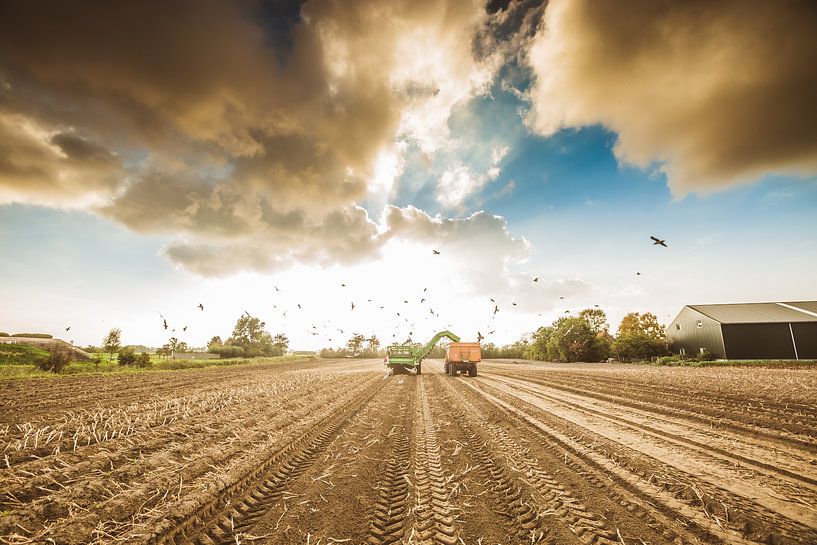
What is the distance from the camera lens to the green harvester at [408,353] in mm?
24672

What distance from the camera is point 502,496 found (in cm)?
411

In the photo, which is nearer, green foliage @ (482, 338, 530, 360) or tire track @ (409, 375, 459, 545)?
tire track @ (409, 375, 459, 545)

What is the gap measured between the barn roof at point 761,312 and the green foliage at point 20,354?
66443mm

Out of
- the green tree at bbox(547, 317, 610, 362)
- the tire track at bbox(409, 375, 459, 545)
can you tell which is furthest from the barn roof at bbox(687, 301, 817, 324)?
the tire track at bbox(409, 375, 459, 545)

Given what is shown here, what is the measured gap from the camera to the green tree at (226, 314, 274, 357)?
255 feet

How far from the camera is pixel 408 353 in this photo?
82.7 feet

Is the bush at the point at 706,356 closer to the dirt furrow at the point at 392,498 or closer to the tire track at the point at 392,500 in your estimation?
the dirt furrow at the point at 392,498

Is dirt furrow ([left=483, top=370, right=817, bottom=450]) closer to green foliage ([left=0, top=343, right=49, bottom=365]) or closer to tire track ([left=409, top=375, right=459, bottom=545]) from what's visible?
tire track ([left=409, top=375, right=459, bottom=545])

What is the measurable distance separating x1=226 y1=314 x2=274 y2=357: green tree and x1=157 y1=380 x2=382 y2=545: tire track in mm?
78724

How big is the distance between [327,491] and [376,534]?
127 centimetres

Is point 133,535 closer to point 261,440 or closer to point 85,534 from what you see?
point 85,534

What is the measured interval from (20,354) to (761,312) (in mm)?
75875

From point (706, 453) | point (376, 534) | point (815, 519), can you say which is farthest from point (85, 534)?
point (706, 453)

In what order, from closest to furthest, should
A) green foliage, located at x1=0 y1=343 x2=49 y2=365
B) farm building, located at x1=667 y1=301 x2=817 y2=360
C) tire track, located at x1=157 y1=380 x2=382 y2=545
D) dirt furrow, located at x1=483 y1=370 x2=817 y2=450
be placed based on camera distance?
tire track, located at x1=157 y1=380 x2=382 y2=545
dirt furrow, located at x1=483 y1=370 x2=817 y2=450
green foliage, located at x1=0 y1=343 x2=49 y2=365
farm building, located at x1=667 y1=301 x2=817 y2=360
